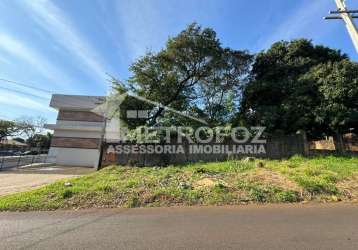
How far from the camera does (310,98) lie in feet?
38.5

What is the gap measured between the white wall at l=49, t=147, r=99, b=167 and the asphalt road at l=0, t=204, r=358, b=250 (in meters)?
17.9

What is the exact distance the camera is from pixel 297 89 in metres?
12.4

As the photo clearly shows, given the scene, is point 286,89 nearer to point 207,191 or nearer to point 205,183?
point 205,183

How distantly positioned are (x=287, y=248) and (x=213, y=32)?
13.1 m

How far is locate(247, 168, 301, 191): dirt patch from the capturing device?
22.6ft

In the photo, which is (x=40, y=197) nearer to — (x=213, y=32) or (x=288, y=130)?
(x=288, y=130)

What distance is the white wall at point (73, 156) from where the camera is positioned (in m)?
22.7

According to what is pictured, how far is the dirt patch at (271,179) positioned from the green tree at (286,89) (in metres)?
4.23

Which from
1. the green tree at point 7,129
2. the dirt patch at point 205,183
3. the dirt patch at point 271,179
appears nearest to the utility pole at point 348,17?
the dirt patch at point 271,179

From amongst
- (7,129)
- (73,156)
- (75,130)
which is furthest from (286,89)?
(7,129)


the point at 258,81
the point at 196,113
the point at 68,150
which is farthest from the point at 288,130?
the point at 68,150

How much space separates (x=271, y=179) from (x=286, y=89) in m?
6.98

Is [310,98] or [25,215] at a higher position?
[310,98]

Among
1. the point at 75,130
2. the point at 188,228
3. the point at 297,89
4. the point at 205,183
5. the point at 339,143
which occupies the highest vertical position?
the point at 297,89
